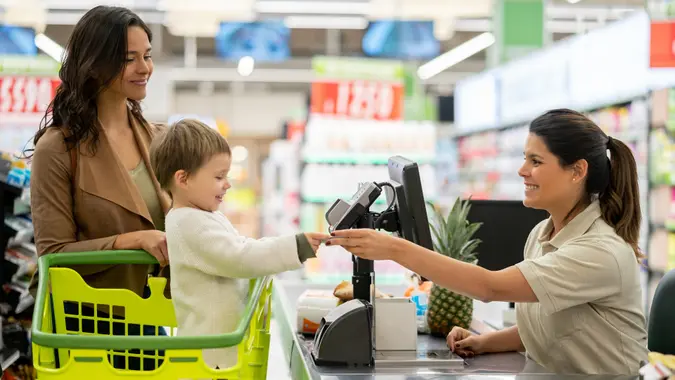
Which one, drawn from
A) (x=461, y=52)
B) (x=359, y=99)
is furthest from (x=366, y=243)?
(x=461, y=52)

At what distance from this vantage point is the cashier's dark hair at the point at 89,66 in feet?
7.51

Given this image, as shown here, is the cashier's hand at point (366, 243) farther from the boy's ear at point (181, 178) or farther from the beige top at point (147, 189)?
the beige top at point (147, 189)

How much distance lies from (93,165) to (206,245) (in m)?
0.52

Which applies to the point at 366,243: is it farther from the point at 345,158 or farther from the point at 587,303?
the point at 345,158

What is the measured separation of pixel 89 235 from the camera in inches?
91.6

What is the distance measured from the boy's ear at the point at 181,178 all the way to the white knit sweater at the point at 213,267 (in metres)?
0.07

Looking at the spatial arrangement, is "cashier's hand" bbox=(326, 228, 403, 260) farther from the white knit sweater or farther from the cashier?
the white knit sweater

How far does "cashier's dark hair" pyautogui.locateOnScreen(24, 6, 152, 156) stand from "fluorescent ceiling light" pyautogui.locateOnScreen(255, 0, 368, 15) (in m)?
9.45

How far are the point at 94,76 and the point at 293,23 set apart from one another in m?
11.0

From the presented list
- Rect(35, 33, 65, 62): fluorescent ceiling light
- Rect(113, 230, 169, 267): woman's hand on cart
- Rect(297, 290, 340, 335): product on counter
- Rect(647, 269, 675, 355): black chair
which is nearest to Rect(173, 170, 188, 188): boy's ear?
Rect(113, 230, 169, 267): woman's hand on cart

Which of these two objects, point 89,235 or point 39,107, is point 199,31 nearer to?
point 39,107

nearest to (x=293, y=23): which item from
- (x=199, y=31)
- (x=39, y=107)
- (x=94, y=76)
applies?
(x=199, y=31)

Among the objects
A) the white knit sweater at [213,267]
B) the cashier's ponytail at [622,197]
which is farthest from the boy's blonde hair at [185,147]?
the cashier's ponytail at [622,197]

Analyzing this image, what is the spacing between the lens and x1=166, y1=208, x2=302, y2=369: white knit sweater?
190 cm
